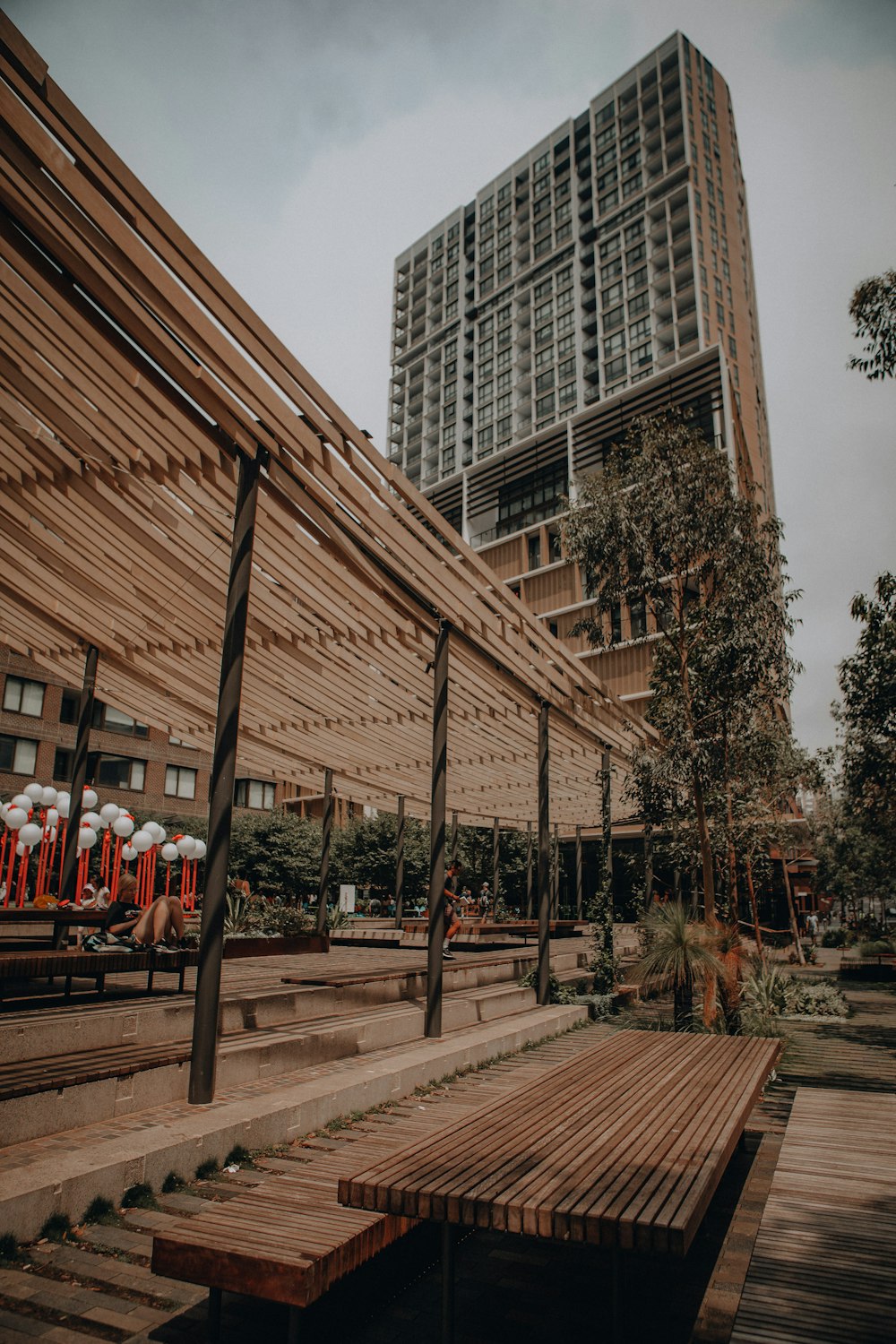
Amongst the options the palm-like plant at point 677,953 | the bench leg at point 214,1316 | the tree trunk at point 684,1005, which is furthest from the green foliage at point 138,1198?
the tree trunk at point 684,1005

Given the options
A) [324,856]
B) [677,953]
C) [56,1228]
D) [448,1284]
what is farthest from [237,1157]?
[324,856]

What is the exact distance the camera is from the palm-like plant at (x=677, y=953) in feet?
29.4

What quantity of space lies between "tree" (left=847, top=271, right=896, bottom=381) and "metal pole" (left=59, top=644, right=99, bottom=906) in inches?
335

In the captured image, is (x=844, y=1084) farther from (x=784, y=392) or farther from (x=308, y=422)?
(x=784, y=392)

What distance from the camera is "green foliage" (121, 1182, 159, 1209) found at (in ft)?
12.0

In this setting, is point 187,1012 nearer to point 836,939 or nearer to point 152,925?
point 152,925

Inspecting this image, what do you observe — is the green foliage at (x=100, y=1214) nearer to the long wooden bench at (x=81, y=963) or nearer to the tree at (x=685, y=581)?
the long wooden bench at (x=81, y=963)

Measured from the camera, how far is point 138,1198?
12.1 ft

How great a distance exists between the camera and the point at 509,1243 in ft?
12.3

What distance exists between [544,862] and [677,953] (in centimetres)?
179

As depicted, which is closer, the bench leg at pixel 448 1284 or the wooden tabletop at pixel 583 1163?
the wooden tabletop at pixel 583 1163

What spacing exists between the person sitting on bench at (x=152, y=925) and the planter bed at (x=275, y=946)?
3746mm

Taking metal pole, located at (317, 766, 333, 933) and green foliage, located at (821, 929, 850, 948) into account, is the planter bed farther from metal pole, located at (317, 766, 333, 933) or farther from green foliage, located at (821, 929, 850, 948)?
green foliage, located at (821, 929, 850, 948)

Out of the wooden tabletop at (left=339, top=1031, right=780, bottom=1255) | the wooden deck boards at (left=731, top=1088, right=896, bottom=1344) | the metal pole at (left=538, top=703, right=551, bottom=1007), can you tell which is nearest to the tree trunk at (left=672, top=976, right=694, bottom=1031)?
the metal pole at (left=538, top=703, right=551, bottom=1007)
